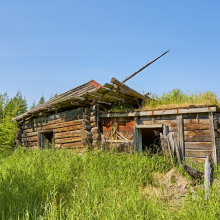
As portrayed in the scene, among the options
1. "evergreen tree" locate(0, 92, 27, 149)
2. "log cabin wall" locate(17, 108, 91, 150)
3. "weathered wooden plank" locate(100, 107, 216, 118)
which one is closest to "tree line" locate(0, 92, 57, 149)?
"evergreen tree" locate(0, 92, 27, 149)

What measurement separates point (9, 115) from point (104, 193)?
22.3m

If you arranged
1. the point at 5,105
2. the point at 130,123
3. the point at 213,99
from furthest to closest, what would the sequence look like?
the point at 5,105, the point at 130,123, the point at 213,99

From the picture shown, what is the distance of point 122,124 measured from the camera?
348 inches

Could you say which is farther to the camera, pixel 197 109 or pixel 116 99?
pixel 116 99

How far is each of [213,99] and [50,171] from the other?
624 centimetres

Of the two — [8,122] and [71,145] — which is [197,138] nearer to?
[71,145]

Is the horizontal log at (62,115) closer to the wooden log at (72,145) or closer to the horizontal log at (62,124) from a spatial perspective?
the horizontal log at (62,124)

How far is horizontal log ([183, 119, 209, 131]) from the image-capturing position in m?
7.28

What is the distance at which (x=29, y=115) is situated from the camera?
41.2ft

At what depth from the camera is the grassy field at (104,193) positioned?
323cm

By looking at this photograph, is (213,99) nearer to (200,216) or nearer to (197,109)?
(197,109)

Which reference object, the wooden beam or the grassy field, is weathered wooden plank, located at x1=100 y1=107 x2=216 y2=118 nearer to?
the wooden beam

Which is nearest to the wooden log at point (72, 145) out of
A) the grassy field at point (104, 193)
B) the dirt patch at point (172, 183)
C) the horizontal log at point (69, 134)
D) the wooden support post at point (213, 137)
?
the horizontal log at point (69, 134)

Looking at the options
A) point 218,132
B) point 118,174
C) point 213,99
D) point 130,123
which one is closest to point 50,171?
point 118,174
